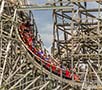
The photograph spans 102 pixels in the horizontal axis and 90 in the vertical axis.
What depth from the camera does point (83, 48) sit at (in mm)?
27797

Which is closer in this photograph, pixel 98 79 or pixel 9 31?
pixel 98 79

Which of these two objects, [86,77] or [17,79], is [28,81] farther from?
[86,77]

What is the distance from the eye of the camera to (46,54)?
1070 inches

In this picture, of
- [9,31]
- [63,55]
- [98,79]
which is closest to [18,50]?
[9,31]

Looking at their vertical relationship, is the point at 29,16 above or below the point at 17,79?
above

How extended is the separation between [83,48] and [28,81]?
3.97 metres

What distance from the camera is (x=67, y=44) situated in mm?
28625

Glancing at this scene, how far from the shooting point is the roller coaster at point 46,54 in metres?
25.3

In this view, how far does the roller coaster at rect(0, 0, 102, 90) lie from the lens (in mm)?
25328

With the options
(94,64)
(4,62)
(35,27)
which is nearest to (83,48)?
(94,64)

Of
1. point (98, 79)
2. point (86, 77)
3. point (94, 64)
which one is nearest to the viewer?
point (98, 79)

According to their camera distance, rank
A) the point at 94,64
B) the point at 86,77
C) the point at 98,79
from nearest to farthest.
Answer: the point at 98,79
the point at 86,77
the point at 94,64

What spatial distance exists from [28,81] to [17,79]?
1.99ft

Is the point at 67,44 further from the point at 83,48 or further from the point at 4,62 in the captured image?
the point at 4,62
